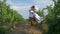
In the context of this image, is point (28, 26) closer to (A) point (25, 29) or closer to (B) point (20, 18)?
(A) point (25, 29)

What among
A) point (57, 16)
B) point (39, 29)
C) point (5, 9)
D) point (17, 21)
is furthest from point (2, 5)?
point (57, 16)

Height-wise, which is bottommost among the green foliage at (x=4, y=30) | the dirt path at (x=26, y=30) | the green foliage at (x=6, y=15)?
the dirt path at (x=26, y=30)

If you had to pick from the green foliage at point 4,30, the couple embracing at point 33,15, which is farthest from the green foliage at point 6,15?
the couple embracing at point 33,15

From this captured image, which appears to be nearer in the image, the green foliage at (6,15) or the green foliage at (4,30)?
the green foliage at (4,30)

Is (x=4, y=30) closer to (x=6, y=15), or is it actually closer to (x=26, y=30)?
(x=26, y=30)

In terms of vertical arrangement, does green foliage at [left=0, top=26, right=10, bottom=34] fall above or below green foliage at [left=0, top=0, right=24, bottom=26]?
below

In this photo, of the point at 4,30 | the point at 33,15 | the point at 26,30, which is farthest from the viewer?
the point at 26,30

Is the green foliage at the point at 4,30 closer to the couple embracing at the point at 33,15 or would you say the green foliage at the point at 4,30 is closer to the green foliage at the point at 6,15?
the green foliage at the point at 6,15

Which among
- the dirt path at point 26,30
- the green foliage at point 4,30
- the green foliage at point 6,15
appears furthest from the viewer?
the green foliage at point 6,15

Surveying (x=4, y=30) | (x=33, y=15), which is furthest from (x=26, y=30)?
(x=4, y=30)

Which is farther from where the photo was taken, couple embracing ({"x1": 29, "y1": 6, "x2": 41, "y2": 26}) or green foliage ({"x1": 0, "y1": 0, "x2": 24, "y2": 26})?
green foliage ({"x1": 0, "y1": 0, "x2": 24, "y2": 26})

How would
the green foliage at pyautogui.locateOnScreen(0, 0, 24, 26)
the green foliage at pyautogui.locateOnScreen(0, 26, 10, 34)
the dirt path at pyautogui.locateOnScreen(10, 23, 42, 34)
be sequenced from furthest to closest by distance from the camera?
the green foliage at pyautogui.locateOnScreen(0, 0, 24, 26), the dirt path at pyautogui.locateOnScreen(10, 23, 42, 34), the green foliage at pyautogui.locateOnScreen(0, 26, 10, 34)

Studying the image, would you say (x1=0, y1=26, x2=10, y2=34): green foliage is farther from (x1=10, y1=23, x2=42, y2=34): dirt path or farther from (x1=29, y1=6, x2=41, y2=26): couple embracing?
(x1=29, y1=6, x2=41, y2=26): couple embracing

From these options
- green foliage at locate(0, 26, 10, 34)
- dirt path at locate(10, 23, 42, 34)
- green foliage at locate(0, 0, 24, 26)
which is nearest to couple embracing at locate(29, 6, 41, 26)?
dirt path at locate(10, 23, 42, 34)
